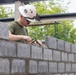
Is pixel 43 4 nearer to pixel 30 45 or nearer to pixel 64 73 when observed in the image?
pixel 64 73

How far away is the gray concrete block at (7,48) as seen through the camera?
257 cm

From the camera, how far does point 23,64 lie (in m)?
3.02

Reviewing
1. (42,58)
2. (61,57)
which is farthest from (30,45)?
(61,57)

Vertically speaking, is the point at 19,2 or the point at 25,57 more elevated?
the point at 25,57

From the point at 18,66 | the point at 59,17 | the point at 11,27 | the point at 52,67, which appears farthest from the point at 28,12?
the point at 59,17

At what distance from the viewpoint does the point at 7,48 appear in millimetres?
2672

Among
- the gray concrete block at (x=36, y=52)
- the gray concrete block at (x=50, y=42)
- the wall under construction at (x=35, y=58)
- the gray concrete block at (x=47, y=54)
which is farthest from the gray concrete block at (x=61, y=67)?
the gray concrete block at (x=36, y=52)

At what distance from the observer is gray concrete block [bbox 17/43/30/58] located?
2906 mm

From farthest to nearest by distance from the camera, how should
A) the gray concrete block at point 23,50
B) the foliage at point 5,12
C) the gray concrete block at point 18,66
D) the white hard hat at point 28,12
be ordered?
the foliage at point 5,12, the white hard hat at point 28,12, the gray concrete block at point 23,50, the gray concrete block at point 18,66

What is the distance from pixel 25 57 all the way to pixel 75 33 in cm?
1370

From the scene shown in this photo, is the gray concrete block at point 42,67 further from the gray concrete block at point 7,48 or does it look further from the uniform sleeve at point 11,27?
the gray concrete block at point 7,48

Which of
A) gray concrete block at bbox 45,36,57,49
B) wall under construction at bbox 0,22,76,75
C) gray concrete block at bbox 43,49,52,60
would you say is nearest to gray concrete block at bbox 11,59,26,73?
wall under construction at bbox 0,22,76,75

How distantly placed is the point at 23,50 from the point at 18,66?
0.66ft

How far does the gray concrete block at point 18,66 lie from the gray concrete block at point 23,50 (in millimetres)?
72
